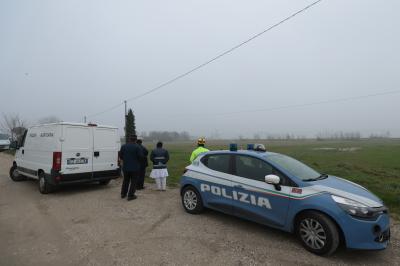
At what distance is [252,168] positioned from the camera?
4832 millimetres

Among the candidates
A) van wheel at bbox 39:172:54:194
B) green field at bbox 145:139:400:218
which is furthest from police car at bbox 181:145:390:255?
van wheel at bbox 39:172:54:194

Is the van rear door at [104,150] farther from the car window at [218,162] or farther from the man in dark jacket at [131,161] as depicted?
the car window at [218,162]

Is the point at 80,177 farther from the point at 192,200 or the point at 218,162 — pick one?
the point at 218,162

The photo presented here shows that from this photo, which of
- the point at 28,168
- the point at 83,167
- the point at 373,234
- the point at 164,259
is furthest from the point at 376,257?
the point at 28,168

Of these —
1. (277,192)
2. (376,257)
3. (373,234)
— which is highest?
(277,192)

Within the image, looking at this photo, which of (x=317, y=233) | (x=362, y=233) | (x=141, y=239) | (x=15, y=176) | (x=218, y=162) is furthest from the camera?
(x=15, y=176)

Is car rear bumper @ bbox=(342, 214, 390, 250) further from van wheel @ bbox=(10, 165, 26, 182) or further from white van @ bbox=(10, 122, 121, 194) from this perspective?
van wheel @ bbox=(10, 165, 26, 182)

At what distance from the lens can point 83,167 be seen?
7.97m

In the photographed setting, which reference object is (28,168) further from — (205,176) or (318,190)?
(318,190)

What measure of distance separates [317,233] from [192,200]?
106 inches

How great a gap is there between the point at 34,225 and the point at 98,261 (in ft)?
7.92

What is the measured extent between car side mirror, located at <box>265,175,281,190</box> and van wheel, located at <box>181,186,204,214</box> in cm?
186

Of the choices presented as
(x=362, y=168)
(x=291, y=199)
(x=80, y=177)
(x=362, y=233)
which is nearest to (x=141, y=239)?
(x=291, y=199)

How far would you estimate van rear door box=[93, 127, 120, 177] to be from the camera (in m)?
8.31
